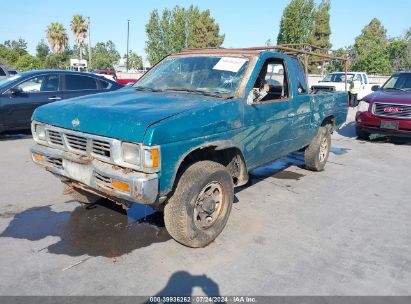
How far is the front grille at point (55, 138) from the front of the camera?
142 inches

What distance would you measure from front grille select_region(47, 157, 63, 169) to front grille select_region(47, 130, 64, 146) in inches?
6.2

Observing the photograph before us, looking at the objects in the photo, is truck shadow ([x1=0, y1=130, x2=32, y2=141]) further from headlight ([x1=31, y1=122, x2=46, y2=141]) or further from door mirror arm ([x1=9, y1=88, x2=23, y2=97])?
headlight ([x1=31, y1=122, x2=46, y2=141])

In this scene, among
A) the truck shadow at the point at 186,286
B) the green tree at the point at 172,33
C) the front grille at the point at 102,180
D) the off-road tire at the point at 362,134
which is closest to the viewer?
the truck shadow at the point at 186,286

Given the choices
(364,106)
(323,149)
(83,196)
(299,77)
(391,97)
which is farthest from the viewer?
(364,106)

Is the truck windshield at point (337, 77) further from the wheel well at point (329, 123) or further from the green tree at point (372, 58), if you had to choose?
the green tree at point (372, 58)

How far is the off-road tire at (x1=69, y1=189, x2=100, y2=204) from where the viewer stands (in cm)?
436

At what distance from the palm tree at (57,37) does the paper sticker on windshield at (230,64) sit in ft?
209

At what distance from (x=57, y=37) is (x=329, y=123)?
2494 inches

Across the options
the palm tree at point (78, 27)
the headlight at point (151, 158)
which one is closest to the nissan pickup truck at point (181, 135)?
the headlight at point (151, 158)

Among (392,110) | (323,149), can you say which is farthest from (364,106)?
(323,149)

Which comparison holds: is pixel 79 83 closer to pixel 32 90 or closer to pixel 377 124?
pixel 32 90

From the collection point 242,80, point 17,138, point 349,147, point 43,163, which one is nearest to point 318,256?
point 242,80

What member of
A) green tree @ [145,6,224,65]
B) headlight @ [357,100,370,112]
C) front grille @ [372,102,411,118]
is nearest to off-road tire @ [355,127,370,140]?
headlight @ [357,100,370,112]

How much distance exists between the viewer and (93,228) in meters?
3.94
